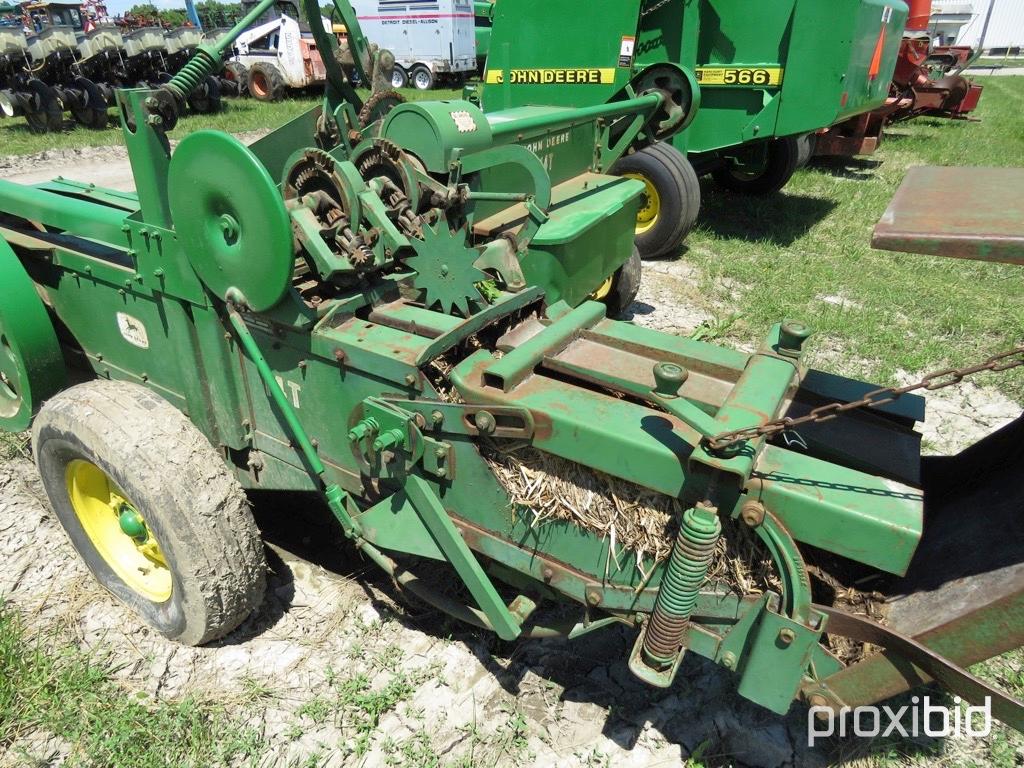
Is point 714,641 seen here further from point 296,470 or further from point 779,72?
point 779,72

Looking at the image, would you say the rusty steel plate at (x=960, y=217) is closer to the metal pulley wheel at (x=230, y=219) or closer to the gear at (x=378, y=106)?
the metal pulley wheel at (x=230, y=219)

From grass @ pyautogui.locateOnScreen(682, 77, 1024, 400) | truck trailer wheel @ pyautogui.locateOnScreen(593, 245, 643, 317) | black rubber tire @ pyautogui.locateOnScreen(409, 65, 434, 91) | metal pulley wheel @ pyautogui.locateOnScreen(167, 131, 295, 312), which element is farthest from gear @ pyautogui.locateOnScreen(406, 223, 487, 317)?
black rubber tire @ pyautogui.locateOnScreen(409, 65, 434, 91)

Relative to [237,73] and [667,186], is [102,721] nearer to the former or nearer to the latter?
[667,186]

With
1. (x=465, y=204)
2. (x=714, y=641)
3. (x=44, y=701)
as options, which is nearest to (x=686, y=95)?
(x=465, y=204)

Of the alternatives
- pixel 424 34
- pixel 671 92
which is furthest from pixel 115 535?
pixel 424 34

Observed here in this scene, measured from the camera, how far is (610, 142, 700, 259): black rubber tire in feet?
20.1

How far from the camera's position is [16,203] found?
3.12 meters

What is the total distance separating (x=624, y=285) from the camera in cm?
517

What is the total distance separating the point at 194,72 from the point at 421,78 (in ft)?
68.1

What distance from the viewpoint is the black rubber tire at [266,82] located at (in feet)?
58.2

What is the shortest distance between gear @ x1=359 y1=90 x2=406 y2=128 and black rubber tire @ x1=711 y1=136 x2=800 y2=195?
6138 millimetres

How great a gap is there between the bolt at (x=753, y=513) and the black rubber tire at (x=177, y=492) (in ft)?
5.39

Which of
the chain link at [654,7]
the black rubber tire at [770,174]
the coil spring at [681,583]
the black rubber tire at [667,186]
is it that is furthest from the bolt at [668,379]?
the black rubber tire at [770,174]

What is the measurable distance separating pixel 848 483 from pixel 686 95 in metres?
5.07
